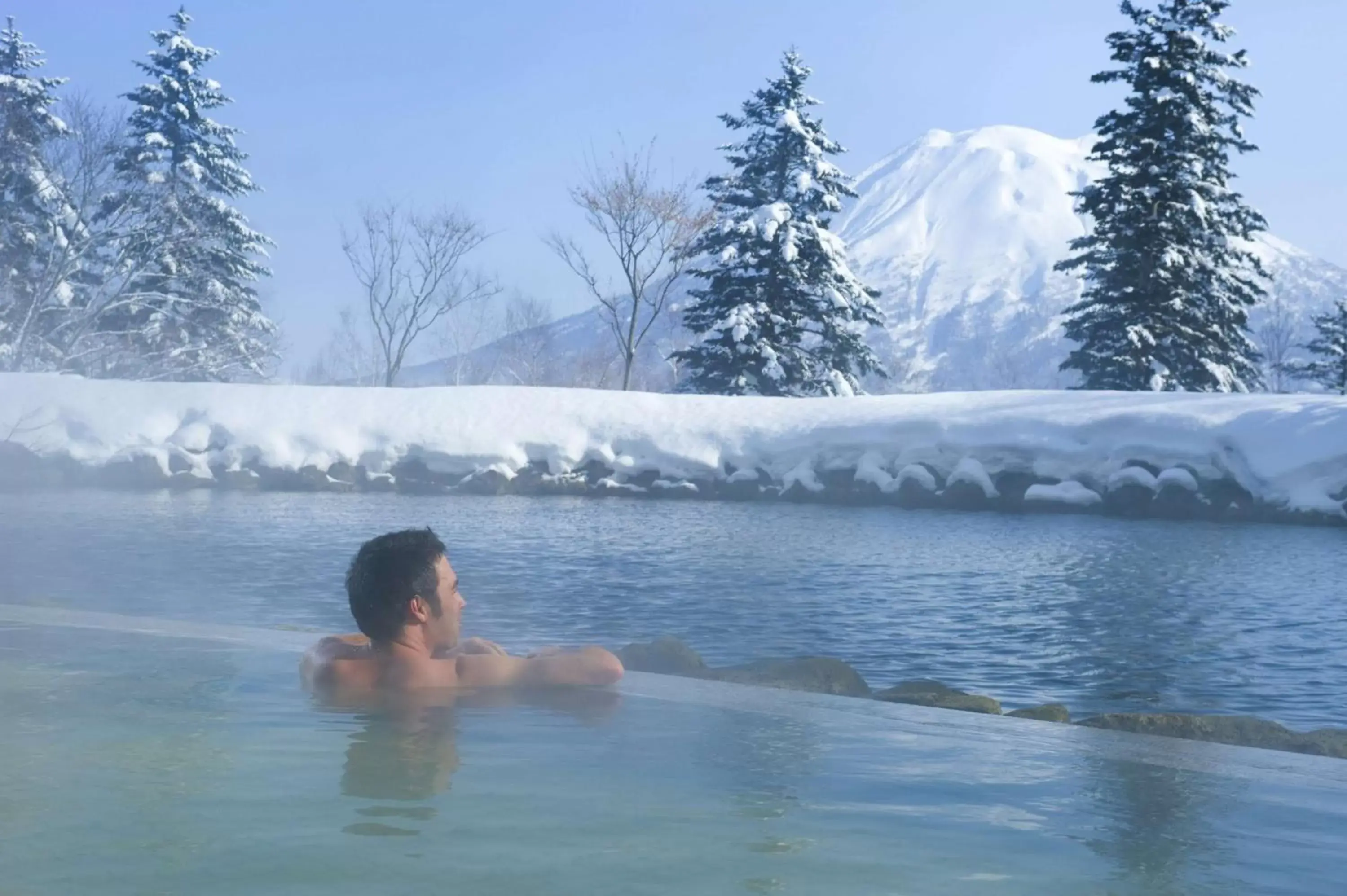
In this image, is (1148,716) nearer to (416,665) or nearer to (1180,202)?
(416,665)

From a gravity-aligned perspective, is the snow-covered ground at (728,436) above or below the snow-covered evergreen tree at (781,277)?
below

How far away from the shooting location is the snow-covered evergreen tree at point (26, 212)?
29547 mm

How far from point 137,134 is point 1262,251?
7663 inches

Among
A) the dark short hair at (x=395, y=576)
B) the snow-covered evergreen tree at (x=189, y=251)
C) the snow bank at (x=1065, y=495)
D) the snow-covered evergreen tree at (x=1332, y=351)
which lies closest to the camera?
the dark short hair at (x=395, y=576)

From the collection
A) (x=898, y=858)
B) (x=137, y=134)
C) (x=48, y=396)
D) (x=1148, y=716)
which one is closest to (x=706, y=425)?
(x=48, y=396)

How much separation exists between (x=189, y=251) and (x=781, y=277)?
15.2 m

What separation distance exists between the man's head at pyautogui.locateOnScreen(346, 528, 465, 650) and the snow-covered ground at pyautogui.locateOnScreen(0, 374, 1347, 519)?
46.1 feet

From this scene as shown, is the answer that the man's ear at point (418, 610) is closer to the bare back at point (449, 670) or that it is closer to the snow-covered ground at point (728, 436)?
the bare back at point (449, 670)

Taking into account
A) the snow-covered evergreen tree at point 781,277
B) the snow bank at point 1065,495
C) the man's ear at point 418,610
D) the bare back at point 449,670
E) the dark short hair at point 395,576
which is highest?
the snow-covered evergreen tree at point 781,277

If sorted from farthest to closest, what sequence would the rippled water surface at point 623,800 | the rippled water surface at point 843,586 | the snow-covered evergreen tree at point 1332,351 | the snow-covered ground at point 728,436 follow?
the snow-covered evergreen tree at point 1332,351 < the snow-covered ground at point 728,436 < the rippled water surface at point 843,586 < the rippled water surface at point 623,800

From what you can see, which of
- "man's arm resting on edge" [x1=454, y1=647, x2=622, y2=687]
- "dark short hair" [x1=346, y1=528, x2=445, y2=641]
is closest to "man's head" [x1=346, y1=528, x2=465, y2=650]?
"dark short hair" [x1=346, y1=528, x2=445, y2=641]

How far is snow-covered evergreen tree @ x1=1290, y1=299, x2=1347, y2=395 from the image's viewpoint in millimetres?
40531

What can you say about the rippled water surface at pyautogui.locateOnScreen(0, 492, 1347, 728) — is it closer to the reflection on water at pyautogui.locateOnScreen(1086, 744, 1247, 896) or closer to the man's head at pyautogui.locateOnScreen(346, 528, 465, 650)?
the reflection on water at pyautogui.locateOnScreen(1086, 744, 1247, 896)

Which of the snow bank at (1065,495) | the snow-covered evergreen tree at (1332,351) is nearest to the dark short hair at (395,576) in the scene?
the snow bank at (1065,495)
